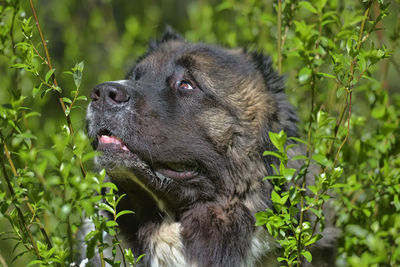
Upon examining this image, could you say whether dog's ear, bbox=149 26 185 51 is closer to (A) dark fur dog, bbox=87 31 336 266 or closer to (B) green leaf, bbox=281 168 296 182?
(A) dark fur dog, bbox=87 31 336 266

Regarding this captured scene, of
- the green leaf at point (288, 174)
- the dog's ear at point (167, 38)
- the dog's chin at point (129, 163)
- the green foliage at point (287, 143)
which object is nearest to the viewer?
the green foliage at point (287, 143)

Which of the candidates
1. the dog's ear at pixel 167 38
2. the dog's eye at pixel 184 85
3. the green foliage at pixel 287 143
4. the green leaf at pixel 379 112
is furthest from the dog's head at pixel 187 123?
the green leaf at pixel 379 112

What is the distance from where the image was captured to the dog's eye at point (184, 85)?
3.54m

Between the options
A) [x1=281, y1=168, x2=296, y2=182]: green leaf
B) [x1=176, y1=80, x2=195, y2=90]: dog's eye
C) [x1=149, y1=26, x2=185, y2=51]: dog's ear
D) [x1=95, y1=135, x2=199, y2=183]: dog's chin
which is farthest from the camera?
[x1=149, y1=26, x2=185, y2=51]: dog's ear

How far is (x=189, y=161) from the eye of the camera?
3.30 meters

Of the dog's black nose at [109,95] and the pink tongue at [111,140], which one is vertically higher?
the dog's black nose at [109,95]

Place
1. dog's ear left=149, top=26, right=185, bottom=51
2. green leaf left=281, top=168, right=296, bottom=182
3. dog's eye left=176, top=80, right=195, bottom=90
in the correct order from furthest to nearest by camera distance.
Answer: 1. dog's ear left=149, top=26, right=185, bottom=51
2. dog's eye left=176, top=80, right=195, bottom=90
3. green leaf left=281, top=168, right=296, bottom=182

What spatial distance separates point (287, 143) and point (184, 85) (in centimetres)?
77

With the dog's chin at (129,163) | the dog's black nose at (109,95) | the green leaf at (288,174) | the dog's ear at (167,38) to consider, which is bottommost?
the dog's chin at (129,163)

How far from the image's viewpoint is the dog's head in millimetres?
3162

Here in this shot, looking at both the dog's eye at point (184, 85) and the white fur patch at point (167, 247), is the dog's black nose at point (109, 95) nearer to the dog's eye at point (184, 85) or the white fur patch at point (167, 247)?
the dog's eye at point (184, 85)

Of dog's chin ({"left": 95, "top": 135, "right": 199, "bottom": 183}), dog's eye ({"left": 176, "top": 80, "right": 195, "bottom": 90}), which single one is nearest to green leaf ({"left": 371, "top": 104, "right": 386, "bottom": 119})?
dog's eye ({"left": 176, "top": 80, "right": 195, "bottom": 90})

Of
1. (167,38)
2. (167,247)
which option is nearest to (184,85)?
(167,38)

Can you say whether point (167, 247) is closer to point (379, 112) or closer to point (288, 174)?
point (288, 174)
